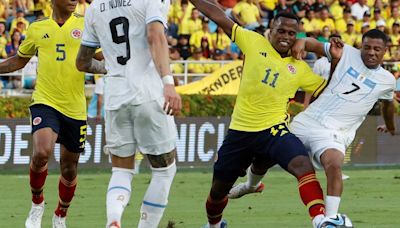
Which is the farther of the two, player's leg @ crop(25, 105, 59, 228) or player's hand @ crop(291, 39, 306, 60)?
player's leg @ crop(25, 105, 59, 228)

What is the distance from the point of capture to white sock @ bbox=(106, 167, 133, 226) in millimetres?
10055

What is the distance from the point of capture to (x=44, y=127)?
1310cm

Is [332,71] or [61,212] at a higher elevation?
[332,71]

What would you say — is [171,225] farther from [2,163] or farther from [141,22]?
[2,163]

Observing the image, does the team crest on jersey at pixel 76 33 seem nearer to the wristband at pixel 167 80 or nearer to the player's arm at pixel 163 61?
the player's arm at pixel 163 61

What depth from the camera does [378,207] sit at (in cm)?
1591

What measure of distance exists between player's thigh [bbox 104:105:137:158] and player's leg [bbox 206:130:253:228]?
6.65 ft

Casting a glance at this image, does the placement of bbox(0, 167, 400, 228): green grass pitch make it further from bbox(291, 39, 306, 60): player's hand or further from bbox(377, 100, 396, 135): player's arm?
bbox(291, 39, 306, 60): player's hand

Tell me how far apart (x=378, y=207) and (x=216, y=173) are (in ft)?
13.8

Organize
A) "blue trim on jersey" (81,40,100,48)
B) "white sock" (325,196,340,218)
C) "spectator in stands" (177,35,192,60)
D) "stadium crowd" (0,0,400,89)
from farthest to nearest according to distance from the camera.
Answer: "spectator in stands" (177,35,192,60) → "stadium crowd" (0,0,400,89) → "white sock" (325,196,340,218) → "blue trim on jersey" (81,40,100,48)

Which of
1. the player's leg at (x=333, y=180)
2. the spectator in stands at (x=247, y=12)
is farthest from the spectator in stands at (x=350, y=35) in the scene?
the player's leg at (x=333, y=180)

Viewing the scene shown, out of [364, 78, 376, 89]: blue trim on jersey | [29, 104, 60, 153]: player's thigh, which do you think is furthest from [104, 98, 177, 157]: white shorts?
[364, 78, 376, 89]: blue trim on jersey

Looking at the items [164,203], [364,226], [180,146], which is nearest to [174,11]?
[180,146]

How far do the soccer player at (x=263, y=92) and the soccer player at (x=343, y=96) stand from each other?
0.22m
